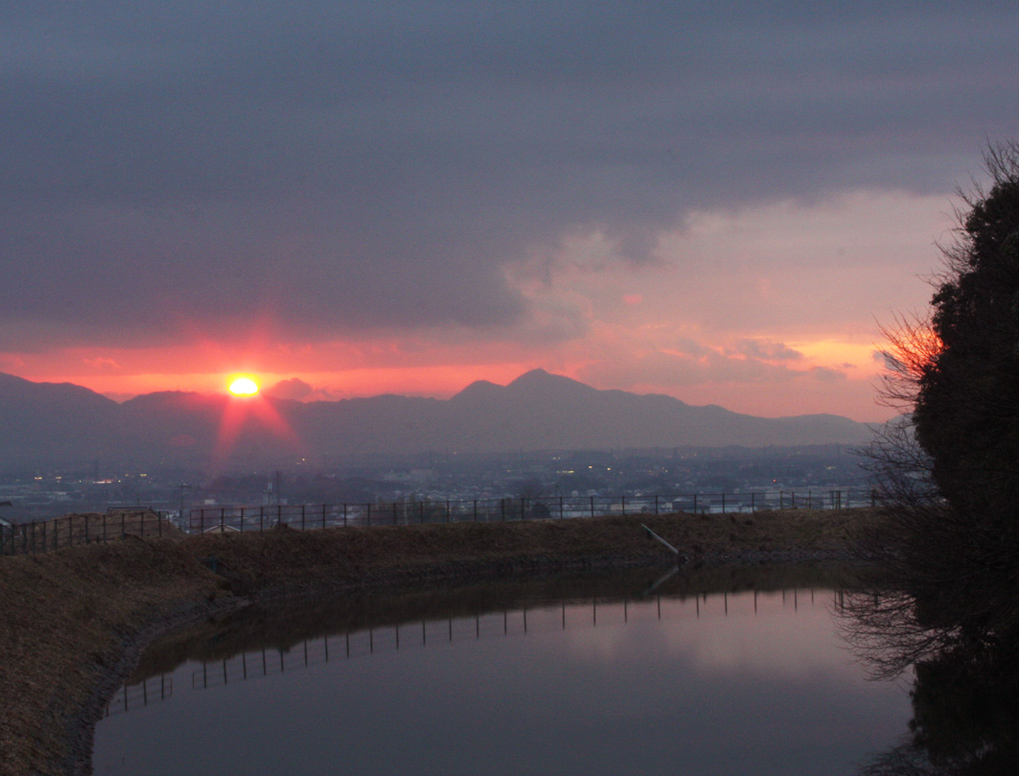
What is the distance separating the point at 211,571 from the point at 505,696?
77.2 ft

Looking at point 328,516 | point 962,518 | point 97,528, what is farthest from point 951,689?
point 328,516

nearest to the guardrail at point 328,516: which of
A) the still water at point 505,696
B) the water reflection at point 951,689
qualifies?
the still water at point 505,696

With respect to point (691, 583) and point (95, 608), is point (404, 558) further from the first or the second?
point (95, 608)

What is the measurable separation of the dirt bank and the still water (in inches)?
50.1

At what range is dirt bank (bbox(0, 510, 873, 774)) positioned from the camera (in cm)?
2298

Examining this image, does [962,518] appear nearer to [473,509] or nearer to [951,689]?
[951,689]

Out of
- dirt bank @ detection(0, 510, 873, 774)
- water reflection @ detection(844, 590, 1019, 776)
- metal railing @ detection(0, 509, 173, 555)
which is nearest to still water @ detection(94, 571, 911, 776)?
water reflection @ detection(844, 590, 1019, 776)

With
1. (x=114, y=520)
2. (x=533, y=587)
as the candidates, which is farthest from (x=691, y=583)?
(x=114, y=520)

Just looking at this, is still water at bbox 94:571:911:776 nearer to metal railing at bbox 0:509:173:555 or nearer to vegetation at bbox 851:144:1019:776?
vegetation at bbox 851:144:1019:776

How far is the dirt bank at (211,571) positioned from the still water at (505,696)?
1271 mm

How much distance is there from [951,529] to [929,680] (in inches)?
297

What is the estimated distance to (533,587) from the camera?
52594 mm

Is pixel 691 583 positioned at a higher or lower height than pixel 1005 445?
lower

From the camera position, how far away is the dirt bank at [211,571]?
2298 cm
